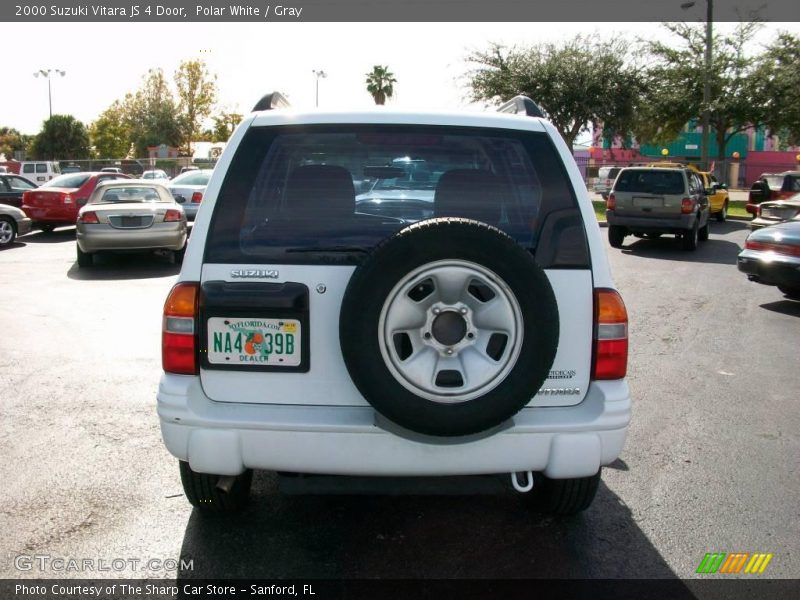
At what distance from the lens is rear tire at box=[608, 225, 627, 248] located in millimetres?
17359

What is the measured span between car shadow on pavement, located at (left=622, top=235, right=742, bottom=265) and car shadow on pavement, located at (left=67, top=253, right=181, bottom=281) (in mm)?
9191

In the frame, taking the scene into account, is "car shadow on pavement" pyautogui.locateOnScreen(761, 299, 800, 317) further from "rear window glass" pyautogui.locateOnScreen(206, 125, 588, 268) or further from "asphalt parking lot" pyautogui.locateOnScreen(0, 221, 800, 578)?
"rear window glass" pyautogui.locateOnScreen(206, 125, 588, 268)

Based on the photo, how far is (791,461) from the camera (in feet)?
15.1

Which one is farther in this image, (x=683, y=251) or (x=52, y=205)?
(x=52, y=205)

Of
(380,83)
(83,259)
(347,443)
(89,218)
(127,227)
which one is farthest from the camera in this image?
(380,83)

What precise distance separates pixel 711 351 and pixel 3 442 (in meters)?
6.05

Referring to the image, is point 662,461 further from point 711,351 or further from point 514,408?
point 711,351

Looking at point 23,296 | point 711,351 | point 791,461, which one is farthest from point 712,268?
point 23,296

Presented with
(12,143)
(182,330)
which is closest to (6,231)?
(182,330)

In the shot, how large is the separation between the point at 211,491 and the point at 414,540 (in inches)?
36.5

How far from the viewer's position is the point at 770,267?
961cm

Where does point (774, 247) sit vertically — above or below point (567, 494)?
above

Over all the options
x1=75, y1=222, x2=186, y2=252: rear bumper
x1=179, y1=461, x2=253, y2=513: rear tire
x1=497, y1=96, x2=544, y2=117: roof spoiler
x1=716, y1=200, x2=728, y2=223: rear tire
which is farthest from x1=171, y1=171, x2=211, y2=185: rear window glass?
x1=179, y1=461, x2=253, y2=513: rear tire

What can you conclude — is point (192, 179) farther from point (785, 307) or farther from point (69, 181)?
point (785, 307)
